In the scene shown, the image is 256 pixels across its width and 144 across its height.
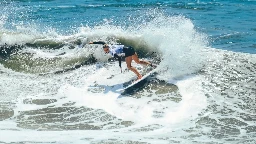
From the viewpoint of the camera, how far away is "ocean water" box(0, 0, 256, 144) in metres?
9.68

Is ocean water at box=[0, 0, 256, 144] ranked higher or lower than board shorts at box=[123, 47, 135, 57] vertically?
lower

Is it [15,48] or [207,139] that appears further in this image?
[15,48]

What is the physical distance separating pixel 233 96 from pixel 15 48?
30.6ft

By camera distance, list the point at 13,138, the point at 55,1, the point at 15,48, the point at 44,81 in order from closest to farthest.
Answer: the point at 13,138
the point at 44,81
the point at 15,48
the point at 55,1

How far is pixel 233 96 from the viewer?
12.0m

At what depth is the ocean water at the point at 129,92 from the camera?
9680mm

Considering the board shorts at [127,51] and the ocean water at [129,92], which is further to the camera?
the board shorts at [127,51]

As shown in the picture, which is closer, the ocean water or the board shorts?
the ocean water

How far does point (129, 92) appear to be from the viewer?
40.7ft

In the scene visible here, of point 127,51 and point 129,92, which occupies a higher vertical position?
point 127,51

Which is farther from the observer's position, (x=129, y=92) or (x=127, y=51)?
(x=127, y=51)

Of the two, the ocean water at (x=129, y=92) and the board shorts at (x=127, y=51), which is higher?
the board shorts at (x=127, y=51)

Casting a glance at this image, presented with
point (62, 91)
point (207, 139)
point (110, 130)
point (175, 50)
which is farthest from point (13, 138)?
point (175, 50)

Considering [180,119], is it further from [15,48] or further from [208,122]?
[15,48]
